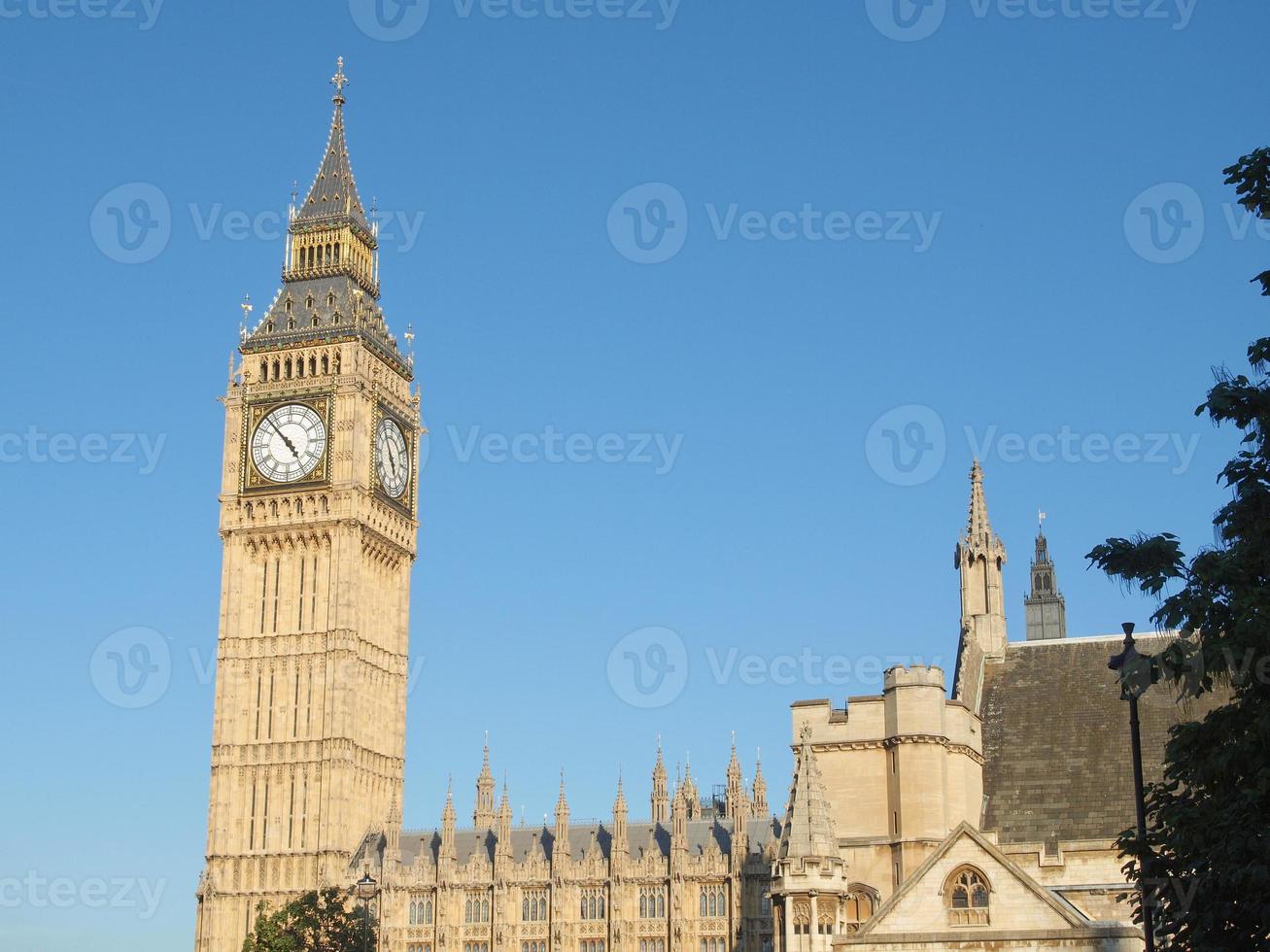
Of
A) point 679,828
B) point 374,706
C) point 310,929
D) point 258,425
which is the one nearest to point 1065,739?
point 679,828

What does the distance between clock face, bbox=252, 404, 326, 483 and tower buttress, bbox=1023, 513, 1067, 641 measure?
4057 cm

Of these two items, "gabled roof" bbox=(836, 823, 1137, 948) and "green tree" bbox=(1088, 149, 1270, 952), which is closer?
"green tree" bbox=(1088, 149, 1270, 952)

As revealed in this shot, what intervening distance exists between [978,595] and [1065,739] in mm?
7932

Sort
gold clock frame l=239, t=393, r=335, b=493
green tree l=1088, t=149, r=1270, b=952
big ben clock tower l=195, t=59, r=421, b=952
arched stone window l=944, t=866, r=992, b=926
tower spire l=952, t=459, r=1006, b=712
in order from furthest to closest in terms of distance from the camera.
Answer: gold clock frame l=239, t=393, r=335, b=493
big ben clock tower l=195, t=59, r=421, b=952
tower spire l=952, t=459, r=1006, b=712
arched stone window l=944, t=866, r=992, b=926
green tree l=1088, t=149, r=1270, b=952

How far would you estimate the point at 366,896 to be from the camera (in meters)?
90.4

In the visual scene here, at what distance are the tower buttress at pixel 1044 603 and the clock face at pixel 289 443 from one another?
40.6 m

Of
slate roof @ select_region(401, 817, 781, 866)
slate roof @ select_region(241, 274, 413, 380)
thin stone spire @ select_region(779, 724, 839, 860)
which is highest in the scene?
slate roof @ select_region(241, 274, 413, 380)

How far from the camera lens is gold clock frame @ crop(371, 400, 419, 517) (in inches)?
4053

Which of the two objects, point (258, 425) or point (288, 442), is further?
point (258, 425)

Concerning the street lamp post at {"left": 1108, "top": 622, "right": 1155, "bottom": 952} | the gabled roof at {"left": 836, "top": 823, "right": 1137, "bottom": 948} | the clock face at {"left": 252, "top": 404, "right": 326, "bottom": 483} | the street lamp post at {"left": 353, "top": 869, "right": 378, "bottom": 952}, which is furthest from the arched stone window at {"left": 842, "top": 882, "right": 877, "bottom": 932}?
the clock face at {"left": 252, "top": 404, "right": 326, "bottom": 483}

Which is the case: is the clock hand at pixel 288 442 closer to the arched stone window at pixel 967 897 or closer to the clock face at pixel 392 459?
the clock face at pixel 392 459

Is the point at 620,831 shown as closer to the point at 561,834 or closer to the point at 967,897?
the point at 561,834

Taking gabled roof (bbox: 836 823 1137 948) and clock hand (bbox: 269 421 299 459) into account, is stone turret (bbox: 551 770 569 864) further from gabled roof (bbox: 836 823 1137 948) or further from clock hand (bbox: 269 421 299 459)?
gabled roof (bbox: 836 823 1137 948)

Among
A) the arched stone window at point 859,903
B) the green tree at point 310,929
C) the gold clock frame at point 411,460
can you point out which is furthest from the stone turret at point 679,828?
the arched stone window at point 859,903
